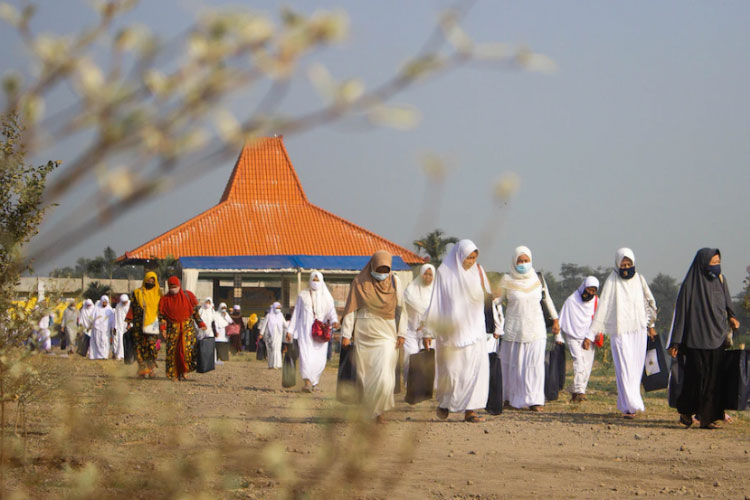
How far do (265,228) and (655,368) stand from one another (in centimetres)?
3187

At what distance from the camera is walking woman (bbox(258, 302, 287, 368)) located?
790 inches

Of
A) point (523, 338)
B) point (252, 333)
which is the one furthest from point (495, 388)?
point (252, 333)

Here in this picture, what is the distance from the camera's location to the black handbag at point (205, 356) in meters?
13.9

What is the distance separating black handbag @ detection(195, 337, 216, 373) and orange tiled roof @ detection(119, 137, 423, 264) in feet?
74.8

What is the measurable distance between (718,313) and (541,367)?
2.06 metres

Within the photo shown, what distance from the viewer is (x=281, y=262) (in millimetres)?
35562

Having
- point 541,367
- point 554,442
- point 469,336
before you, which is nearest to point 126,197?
point 554,442

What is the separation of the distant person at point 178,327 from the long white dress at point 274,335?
6.05 meters

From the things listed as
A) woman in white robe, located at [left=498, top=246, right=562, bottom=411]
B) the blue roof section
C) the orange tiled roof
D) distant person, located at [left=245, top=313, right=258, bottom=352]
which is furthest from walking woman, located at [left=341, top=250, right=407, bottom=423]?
the orange tiled roof

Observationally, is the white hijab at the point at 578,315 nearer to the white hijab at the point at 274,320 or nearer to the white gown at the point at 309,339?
→ the white gown at the point at 309,339

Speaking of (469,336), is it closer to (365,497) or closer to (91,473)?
(365,497)

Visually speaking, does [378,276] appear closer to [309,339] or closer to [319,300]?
[319,300]

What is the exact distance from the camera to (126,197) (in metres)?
1.22

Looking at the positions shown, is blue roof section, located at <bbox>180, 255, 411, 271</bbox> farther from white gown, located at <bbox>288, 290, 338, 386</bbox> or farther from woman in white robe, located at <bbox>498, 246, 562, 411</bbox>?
woman in white robe, located at <bbox>498, 246, 562, 411</bbox>
